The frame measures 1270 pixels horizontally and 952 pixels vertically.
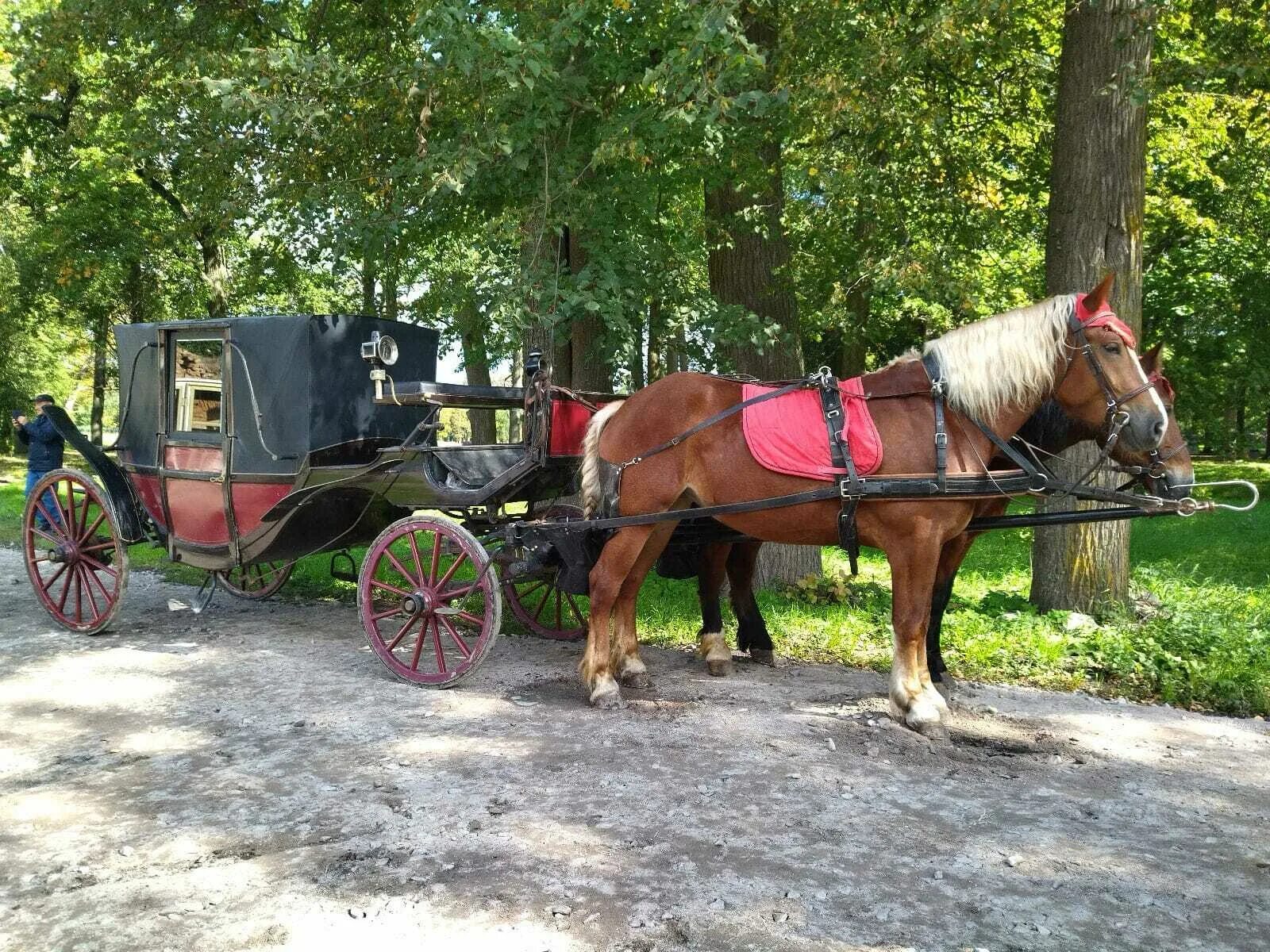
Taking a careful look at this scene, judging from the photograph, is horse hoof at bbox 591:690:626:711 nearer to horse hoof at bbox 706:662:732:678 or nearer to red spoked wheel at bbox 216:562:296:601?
horse hoof at bbox 706:662:732:678

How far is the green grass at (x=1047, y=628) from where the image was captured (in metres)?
5.97

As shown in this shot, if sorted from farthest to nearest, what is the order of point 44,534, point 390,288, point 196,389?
point 390,288, point 44,534, point 196,389

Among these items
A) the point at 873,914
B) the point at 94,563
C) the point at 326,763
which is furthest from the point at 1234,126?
the point at 94,563

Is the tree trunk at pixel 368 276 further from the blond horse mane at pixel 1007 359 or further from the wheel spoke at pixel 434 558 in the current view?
the blond horse mane at pixel 1007 359

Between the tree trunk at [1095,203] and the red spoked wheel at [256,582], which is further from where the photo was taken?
the red spoked wheel at [256,582]

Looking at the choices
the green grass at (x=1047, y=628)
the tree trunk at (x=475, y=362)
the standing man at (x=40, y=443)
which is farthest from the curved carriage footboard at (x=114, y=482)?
the standing man at (x=40, y=443)

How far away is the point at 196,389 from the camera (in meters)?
7.21

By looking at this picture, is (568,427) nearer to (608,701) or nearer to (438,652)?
(438,652)

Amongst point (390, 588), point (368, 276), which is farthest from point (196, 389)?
point (368, 276)

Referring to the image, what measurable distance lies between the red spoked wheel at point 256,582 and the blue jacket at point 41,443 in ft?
13.5

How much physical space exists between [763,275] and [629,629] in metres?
3.92

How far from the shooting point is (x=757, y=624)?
6773mm

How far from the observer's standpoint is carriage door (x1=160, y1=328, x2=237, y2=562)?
6984 mm

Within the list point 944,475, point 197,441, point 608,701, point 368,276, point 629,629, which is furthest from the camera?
point 368,276
